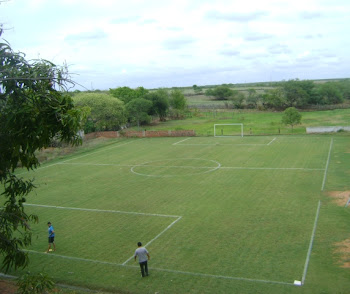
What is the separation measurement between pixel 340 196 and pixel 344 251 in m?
7.46

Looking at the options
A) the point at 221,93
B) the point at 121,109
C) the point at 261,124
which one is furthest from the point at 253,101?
the point at 121,109

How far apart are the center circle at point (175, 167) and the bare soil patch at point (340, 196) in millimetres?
9652

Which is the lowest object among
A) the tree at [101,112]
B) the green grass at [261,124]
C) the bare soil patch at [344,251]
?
the bare soil patch at [344,251]

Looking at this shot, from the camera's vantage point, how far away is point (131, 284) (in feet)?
43.2

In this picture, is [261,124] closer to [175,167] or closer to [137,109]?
[137,109]

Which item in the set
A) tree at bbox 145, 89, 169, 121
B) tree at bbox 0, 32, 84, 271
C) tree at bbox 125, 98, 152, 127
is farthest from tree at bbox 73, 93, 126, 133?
tree at bbox 0, 32, 84, 271

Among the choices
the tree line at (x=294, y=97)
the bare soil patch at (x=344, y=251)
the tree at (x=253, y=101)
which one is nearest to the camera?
the bare soil patch at (x=344, y=251)

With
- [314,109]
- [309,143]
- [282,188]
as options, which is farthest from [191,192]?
[314,109]

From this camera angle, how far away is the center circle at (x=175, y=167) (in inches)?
1156

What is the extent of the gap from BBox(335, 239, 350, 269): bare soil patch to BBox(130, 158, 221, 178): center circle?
14437mm

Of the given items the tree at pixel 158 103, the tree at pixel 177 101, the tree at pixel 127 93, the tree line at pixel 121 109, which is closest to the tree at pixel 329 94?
the tree at pixel 177 101

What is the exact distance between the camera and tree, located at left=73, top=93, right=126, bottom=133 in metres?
52.3

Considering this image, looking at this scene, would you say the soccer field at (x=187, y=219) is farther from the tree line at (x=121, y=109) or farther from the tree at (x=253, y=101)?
the tree at (x=253, y=101)

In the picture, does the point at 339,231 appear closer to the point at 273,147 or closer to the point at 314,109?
the point at 273,147
